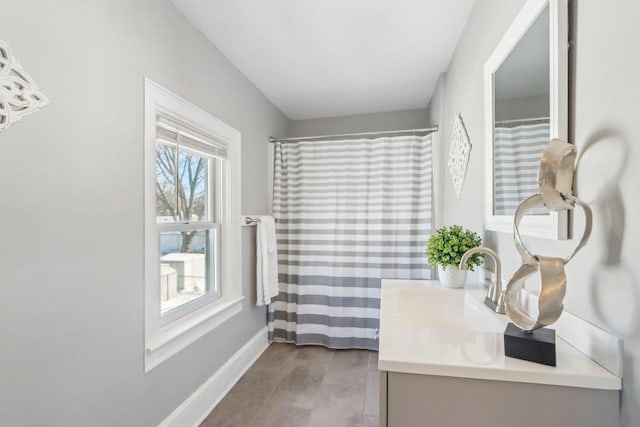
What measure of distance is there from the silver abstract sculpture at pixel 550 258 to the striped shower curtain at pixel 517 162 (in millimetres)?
156

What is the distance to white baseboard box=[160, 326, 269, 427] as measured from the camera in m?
1.61

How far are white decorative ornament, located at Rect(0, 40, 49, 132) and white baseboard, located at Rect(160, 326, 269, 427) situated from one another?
4.91ft

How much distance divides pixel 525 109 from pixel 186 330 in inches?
73.8

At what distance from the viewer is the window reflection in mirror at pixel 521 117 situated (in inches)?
34.3

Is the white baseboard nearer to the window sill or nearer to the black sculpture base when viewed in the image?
the window sill

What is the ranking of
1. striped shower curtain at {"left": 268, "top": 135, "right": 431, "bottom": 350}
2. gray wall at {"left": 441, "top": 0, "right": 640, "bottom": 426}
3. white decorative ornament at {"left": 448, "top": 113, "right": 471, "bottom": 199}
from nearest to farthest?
gray wall at {"left": 441, "top": 0, "right": 640, "bottom": 426}
white decorative ornament at {"left": 448, "top": 113, "right": 471, "bottom": 199}
striped shower curtain at {"left": 268, "top": 135, "right": 431, "bottom": 350}

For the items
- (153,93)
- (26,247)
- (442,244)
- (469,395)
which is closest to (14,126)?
(26,247)

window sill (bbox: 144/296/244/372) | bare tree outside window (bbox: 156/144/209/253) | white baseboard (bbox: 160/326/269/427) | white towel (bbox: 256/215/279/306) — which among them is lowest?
white baseboard (bbox: 160/326/269/427)

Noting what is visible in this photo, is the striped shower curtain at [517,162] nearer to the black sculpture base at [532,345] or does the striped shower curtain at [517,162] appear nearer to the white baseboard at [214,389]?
the black sculpture base at [532,345]

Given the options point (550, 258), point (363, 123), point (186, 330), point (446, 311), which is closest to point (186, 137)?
point (186, 330)

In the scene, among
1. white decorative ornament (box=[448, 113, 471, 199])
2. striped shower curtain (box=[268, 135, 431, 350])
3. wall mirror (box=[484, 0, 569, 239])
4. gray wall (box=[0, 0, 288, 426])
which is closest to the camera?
wall mirror (box=[484, 0, 569, 239])

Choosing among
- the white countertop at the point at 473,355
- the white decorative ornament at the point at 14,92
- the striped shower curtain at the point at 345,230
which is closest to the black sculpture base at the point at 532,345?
the white countertop at the point at 473,355

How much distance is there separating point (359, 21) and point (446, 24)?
53 centimetres

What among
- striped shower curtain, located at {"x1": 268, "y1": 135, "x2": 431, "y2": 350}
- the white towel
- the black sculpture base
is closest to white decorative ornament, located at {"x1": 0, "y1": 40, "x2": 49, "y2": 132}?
the black sculpture base
